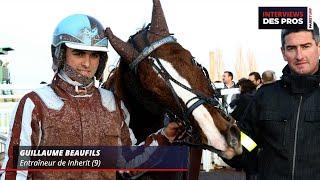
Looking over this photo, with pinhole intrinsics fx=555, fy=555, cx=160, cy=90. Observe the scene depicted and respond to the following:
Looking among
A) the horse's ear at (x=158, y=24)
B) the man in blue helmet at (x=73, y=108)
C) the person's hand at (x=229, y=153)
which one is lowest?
the person's hand at (x=229, y=153)

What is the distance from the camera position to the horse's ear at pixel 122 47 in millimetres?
3232

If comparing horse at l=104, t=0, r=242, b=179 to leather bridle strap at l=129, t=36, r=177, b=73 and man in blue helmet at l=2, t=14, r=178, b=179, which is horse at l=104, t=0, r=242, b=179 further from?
man in blue helmet at l=2, t=14, r=178, b=179

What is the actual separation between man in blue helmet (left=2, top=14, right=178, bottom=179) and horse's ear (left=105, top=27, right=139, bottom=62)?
0.07 meters

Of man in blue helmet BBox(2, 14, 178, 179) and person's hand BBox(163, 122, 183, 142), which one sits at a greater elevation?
man in blue helmet BBox(2, 14, 178, 179)

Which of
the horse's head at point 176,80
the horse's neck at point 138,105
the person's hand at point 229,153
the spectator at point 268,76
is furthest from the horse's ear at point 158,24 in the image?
the spectator at point 268,76

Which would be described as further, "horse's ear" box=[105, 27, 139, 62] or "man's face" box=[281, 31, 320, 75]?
"horse's ear" box=[105, 27, 139, 62]

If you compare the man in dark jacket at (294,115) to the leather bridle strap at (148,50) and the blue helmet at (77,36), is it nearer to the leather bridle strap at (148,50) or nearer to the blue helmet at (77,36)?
the leather bridle strap at (148,50)

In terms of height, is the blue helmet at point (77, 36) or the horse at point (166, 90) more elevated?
the blue helmet at point (77, 36)

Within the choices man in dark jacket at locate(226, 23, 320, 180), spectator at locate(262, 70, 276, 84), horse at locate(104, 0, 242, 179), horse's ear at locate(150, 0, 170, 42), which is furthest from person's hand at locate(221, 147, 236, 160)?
spectator at locate(262, 70, 276, 84)

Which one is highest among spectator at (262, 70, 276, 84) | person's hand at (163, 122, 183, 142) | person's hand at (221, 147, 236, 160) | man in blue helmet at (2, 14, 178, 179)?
man in blue helmet at (2, 14, 178, 179)

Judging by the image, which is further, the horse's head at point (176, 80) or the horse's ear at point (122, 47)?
the horse's ear at point (122, 47)

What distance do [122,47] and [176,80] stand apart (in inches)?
16.0

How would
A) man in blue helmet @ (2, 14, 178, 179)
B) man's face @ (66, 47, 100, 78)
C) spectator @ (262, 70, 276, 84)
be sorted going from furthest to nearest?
spectator @ (262, 70, 276, 84)
man's face @ (66, 47, 100, 78)
man in blue helmet @ (2, 14, 178, 179)

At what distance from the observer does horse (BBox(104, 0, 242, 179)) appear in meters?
3.00
